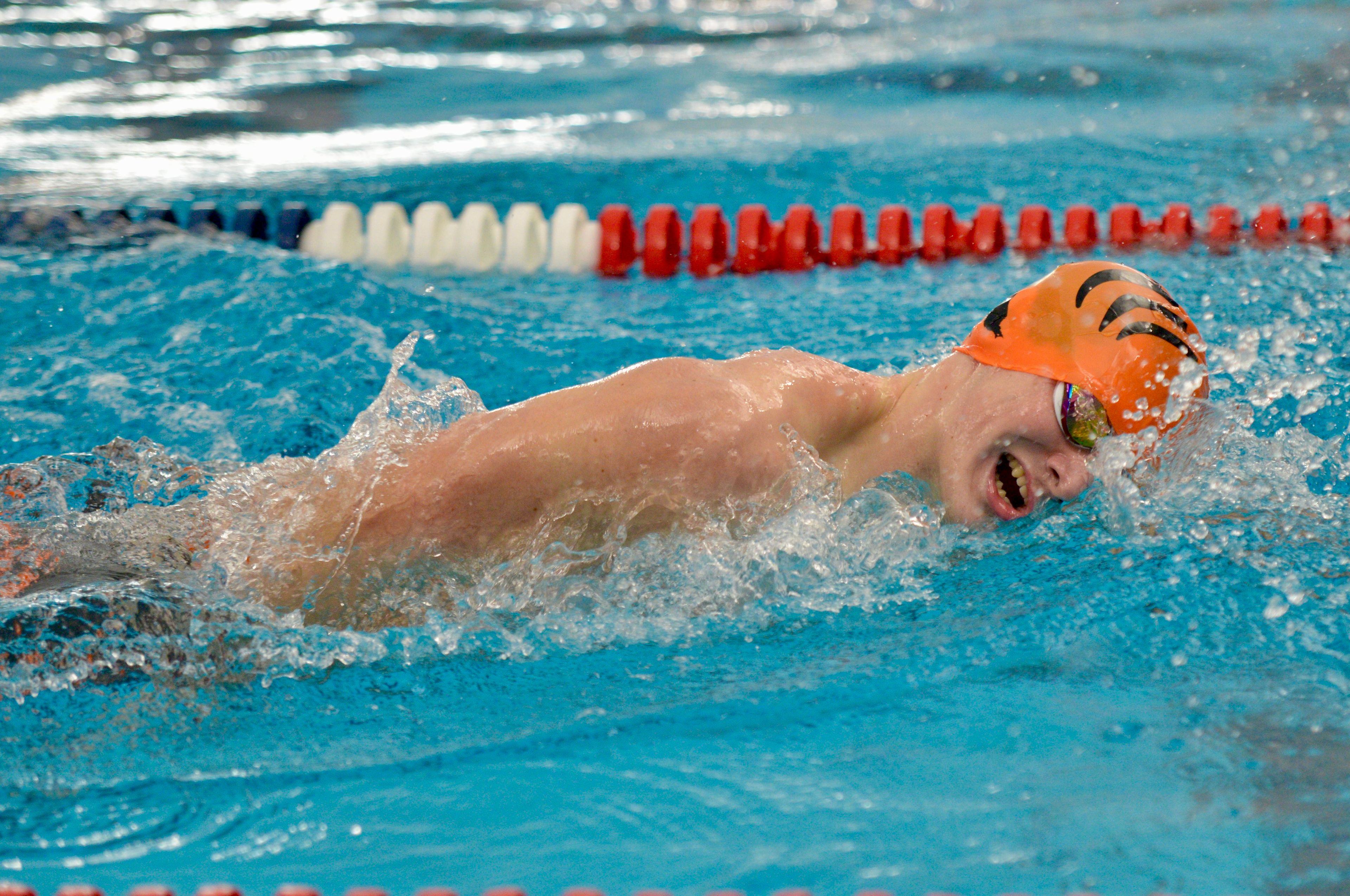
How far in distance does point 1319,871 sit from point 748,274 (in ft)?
9.53

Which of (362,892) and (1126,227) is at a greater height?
(1126,227)

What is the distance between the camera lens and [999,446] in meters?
1.98

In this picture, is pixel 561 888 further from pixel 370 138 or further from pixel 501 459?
pixel 370 138

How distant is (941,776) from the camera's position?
154 centimetres

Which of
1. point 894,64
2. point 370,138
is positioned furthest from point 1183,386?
point 894,64

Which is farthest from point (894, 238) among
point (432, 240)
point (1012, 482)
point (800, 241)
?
point (1012, 482)

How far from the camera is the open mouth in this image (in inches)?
79.4

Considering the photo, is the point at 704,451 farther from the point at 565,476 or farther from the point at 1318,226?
the point at 1318,226

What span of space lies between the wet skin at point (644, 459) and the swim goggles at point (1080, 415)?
0.02 metres

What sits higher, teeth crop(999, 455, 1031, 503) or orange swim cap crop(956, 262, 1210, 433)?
orange swim cap crop(956, 262, 1210, 433)

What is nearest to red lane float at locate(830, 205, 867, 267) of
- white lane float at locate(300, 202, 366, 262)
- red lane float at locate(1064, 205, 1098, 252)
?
red lane float at locate(1064, 205, 1098, 252)

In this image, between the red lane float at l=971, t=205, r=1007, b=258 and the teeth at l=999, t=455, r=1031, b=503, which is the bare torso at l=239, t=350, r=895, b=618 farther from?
the red lane float at l=971, t=205, r=1007, b=258

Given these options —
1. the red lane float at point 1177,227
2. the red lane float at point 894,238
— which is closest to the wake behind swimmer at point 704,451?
the red lane float at point 894,238

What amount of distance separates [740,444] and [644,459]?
146 millimetres
